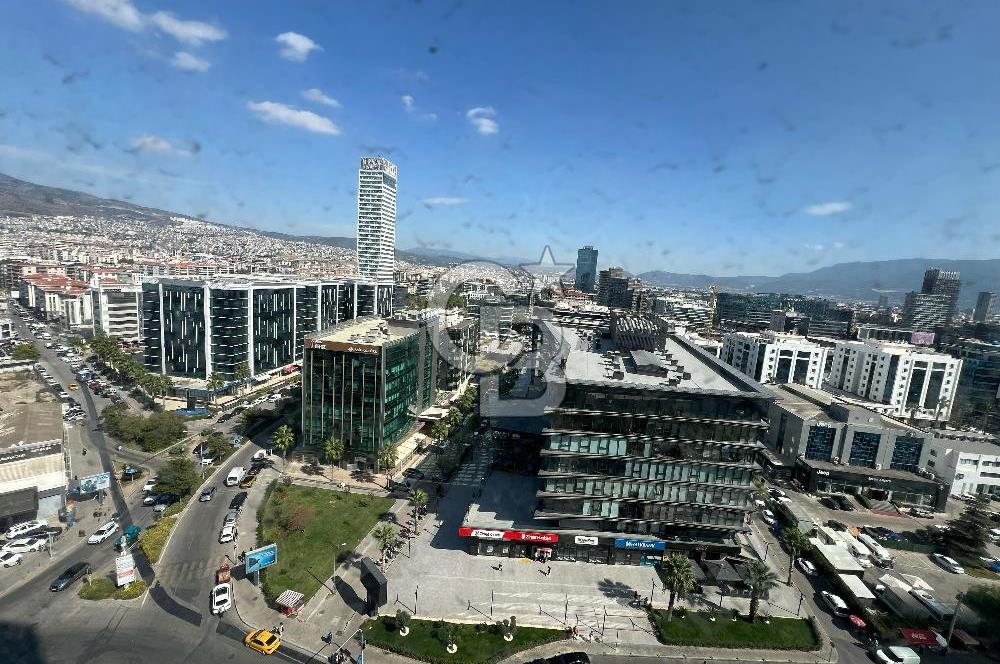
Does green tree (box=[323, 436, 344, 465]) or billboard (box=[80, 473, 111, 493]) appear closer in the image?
billboard (box=[80, 473, 111, 493])

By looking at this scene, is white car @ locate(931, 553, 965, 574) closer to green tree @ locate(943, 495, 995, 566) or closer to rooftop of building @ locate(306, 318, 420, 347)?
green tree @ locate(943, 495, 995, 566)

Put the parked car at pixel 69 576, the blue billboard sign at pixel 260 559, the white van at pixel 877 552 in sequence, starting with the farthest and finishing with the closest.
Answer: the white van at pixel 877 552, the blue billboard sign at pixel 260 559, the parked car at pixel 69 576

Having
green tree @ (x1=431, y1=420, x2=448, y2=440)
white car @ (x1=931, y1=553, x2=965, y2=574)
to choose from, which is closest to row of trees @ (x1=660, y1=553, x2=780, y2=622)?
white car @ (x1=931, y1=553, x2=965, y2=574)

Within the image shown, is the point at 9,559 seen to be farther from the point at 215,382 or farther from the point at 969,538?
the point at 969,538

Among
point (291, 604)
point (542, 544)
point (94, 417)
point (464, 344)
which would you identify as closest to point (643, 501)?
point (542, 544)

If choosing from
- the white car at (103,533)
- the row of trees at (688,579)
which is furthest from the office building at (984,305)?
the white car at (103,533)

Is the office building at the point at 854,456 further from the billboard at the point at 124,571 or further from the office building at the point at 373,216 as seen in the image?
the office building at the point at 373,216
